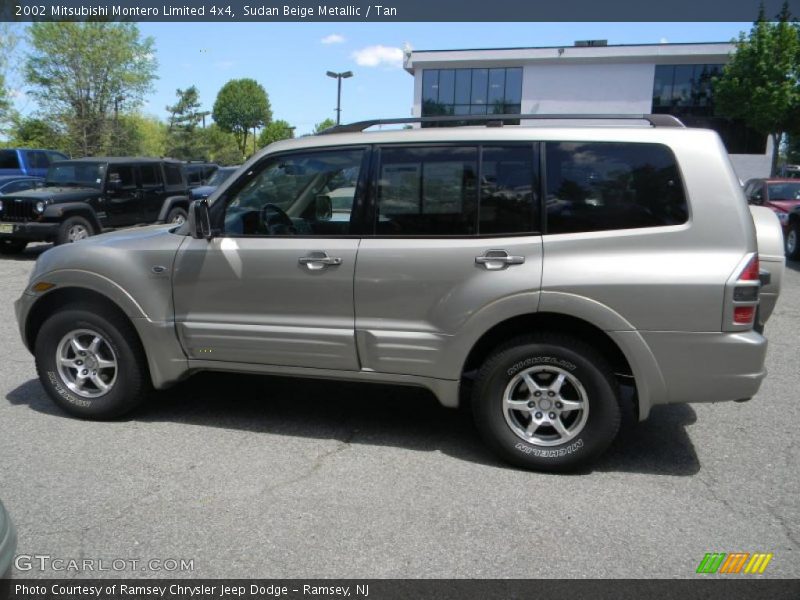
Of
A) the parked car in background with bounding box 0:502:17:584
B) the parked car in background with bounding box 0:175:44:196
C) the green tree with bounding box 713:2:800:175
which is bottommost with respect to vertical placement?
the parked car in background with bounding box 0:502:17:584

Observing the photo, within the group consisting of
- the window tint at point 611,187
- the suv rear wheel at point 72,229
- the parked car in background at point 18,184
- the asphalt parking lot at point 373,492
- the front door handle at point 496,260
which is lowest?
the asphalt parking lot at point 373,492

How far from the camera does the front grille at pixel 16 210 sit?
41.2 ft

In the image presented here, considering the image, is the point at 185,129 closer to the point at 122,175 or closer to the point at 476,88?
the point at 476,88

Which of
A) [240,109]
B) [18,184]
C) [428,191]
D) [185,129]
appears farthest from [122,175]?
[240,109]

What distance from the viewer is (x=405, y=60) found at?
4672 centimetres

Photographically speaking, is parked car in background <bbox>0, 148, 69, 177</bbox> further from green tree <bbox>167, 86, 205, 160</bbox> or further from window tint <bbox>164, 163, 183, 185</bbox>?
green tree <bbox>167, 86, 205, 160</bbox>

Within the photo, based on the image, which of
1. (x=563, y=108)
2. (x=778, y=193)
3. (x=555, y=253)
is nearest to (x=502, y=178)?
(x=555, y=253)

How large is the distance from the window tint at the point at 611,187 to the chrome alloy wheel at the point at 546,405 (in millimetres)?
830

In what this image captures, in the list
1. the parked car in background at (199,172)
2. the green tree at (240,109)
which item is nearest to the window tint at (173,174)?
the parked car in background at (199,172)

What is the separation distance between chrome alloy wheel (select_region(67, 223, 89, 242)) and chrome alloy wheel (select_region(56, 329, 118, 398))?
8822mm

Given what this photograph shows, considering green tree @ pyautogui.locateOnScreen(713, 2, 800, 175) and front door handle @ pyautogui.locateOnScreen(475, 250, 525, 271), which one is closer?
front door handle @ pyautogui.locateOnScreen(475, 250, 525, 271)

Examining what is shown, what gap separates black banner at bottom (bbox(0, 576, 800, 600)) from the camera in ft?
8.85

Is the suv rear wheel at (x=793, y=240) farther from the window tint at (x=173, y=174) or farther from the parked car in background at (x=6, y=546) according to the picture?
the parked car in background at (x=6, y=546)

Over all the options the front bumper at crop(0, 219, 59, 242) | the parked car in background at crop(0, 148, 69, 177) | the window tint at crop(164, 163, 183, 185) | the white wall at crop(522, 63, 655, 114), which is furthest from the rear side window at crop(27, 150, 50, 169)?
the white wall at crop(522, 63, 655, 114)
